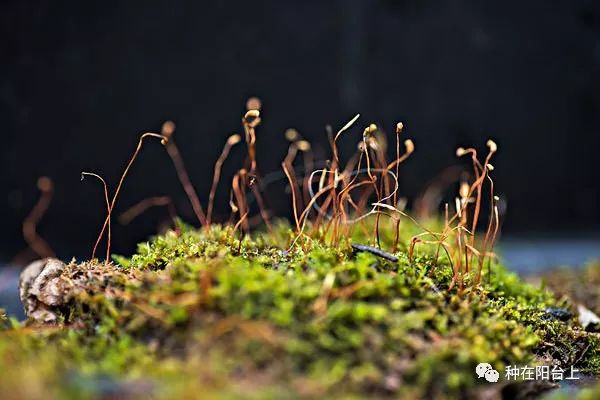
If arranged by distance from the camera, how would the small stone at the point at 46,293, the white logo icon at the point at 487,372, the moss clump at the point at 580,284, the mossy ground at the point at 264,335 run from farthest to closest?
the moss clump at the point at 580,284, the small stone at the point at 46,293, the white logo icon at the point at 487,372, the mossy ground at the point at 264,335

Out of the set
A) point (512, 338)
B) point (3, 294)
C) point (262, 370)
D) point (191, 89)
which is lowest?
point (3, 294)

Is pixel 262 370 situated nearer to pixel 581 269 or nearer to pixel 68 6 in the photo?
pixel 581 269

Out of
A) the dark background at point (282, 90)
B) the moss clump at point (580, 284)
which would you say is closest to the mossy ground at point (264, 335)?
the moss clump at point (580, 284)

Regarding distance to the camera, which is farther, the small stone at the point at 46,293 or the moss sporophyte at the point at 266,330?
the small stone at the point at 46,293

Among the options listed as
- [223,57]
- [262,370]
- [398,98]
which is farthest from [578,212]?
[262,370]

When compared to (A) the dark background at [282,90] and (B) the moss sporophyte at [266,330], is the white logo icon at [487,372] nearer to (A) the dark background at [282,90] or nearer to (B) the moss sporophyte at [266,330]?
(B) the moss sporophyte at [266,330]

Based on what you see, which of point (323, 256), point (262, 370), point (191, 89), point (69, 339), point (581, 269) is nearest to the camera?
point (262, 370)

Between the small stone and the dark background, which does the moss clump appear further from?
the small stone

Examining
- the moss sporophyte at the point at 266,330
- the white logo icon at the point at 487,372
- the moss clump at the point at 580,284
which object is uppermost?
the moss sporophyte at the point at 266,330

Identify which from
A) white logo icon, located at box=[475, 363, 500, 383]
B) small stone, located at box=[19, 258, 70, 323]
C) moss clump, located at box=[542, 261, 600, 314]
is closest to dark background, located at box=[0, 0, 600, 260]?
moss clump, located at box=[542, 261, 600, 314]
